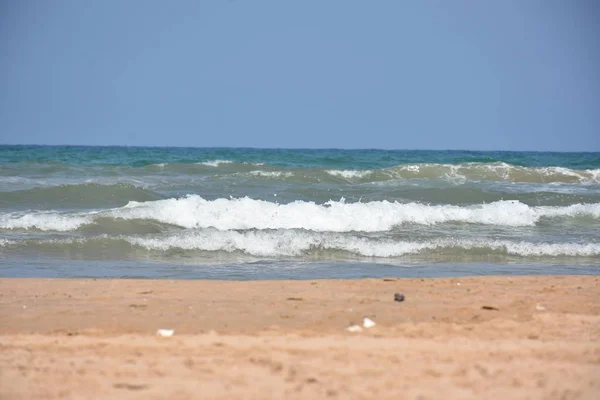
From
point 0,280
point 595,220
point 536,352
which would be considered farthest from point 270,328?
point 595,220

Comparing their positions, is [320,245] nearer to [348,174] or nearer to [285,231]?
[285,231]

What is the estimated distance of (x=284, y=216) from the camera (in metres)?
12.2

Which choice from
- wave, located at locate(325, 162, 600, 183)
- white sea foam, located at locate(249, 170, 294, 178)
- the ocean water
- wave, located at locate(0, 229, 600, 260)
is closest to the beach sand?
the ocean water

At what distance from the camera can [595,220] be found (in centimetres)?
1332

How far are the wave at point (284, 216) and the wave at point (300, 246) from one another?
1562 mm

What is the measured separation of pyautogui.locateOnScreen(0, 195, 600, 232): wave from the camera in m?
11.4

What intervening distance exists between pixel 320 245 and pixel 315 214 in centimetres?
260

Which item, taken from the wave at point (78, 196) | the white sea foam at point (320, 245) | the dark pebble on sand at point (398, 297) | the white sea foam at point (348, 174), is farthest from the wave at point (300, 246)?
the white sea foam at point (348, 174)

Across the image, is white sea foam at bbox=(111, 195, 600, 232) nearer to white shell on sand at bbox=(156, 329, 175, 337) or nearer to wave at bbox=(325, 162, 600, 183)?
white shell on sand at bbox=(156, 329, 175, 337)

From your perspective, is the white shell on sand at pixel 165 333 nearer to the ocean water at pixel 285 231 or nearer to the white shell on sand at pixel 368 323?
the white shell on sand at pixel 368 323

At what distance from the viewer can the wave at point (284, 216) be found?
11.4 meters

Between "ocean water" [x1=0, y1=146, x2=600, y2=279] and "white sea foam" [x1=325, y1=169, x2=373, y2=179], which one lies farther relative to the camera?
"white sea foam" [x1=325, y1=169, x2=373, y2=179]

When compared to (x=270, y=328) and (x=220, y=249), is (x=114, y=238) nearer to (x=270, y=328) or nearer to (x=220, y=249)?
(x=220, y=249)

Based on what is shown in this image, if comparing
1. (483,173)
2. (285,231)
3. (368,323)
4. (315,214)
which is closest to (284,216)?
(315,214)
